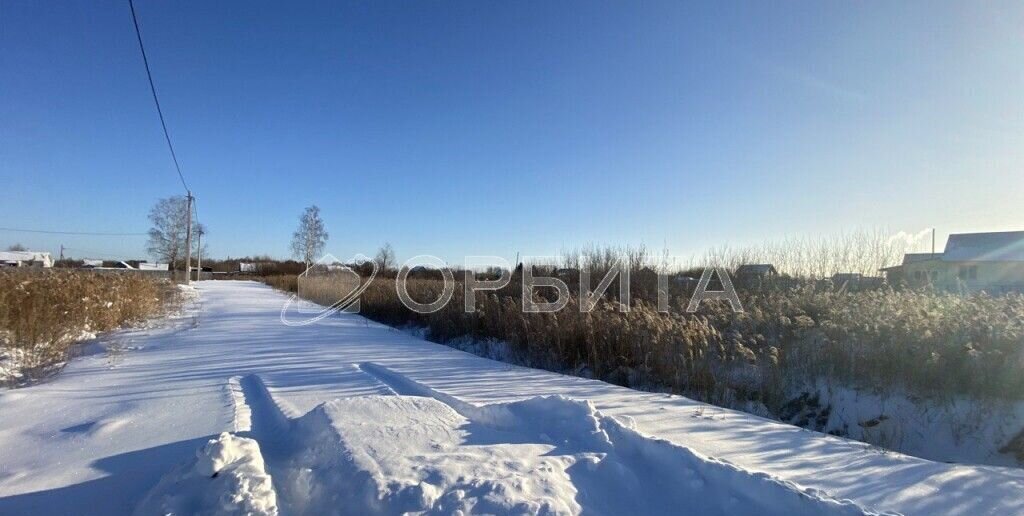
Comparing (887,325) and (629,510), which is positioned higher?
(887,325)

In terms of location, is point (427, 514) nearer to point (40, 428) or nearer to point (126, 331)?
point (40, 428)

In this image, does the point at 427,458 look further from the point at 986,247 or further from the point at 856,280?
the point at 986,247

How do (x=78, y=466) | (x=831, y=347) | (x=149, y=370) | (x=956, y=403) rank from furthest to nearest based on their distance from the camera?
(x=831, y=347) < (x=149, y=370) < (x=956, y=403) < (x=78, y=466)

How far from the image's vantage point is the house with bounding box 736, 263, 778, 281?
1229cm

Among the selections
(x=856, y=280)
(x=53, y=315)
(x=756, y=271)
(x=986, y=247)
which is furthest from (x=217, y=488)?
(x=986, y=247)

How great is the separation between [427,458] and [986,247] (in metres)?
35.6

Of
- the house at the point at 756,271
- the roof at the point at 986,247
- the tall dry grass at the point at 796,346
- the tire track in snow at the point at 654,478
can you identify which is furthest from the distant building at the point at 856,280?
the roof at the point at 986,247

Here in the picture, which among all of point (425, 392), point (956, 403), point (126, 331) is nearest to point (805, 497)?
point (425, 392)

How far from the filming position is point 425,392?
4523 millimetres

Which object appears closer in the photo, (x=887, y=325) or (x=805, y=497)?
(x=805, y=497)

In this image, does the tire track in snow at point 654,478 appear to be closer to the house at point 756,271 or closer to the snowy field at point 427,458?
the snowy field at point 427,458

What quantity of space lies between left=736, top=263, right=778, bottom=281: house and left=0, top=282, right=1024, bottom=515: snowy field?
9.01m

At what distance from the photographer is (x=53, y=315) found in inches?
297

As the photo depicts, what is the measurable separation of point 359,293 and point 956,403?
617 inches
